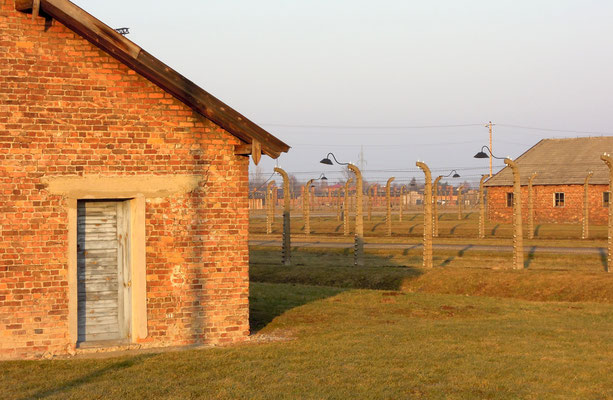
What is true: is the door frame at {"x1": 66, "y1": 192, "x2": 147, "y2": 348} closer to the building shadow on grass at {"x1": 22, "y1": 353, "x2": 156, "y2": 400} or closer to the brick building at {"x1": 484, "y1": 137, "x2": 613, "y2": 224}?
the building shadow on grass at {"x1": 22, "y1": 353, "x2": 156, "y2": 400}

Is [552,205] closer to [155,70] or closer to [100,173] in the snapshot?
[155,70]

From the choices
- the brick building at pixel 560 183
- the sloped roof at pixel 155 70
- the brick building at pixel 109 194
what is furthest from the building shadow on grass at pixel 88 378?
the brick building at pixel 560 183

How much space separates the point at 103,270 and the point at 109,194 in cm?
126

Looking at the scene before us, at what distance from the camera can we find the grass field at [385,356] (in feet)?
29.0

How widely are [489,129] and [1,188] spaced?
7396cm

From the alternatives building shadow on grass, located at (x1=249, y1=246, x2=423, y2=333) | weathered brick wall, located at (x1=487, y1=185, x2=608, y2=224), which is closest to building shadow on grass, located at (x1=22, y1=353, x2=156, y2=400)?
building shadow on grass, located at (x1=249, y1=246, x2=423, y2=333)

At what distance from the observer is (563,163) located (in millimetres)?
52969

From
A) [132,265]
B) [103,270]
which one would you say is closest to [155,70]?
[132,265]

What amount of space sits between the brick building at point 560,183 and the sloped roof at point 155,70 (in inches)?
1598

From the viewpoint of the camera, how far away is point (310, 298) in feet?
58.4

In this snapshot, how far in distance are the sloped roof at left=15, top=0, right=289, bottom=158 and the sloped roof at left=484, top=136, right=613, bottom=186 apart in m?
40.5

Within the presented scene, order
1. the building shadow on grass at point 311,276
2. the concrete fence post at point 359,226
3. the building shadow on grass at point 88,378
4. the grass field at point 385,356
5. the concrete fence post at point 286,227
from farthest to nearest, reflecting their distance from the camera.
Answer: the concrete fence post at point 286,227, the concrete fence post at point 359,226, the building shadow on grass at point 311,276, the grass field at point 385,356, the building shadow on grass at point 88,378

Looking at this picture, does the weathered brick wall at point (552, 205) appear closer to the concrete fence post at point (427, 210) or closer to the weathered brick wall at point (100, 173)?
the concrete fence post at point (427, 210)

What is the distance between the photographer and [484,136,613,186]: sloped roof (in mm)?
50000
